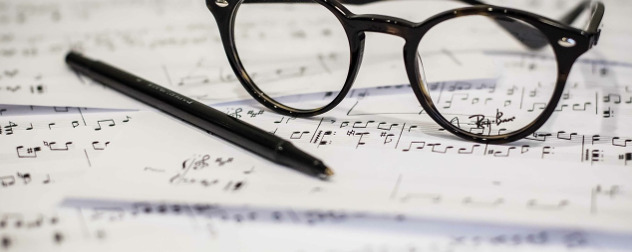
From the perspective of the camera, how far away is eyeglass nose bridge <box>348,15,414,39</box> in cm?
62

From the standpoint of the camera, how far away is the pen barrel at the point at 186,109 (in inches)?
23.2

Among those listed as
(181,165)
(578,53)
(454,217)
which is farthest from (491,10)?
(181,165)

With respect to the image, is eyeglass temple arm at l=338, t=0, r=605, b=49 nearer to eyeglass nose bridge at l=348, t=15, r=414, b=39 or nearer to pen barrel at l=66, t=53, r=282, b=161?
eyeglass nose bridge at l=348, t=15, r=414, b=39

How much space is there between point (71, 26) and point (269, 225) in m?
0.59

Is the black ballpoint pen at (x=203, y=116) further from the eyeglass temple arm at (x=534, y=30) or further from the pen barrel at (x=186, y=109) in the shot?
the eyeglass temple arm at (x=534, y=30)

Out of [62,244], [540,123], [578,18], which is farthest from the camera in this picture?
[578,18]

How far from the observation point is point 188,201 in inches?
20.8

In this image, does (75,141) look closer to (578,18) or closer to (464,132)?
(464,132)

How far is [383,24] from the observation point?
626 mm

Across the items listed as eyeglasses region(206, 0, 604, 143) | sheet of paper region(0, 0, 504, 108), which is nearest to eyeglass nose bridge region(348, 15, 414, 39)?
eyeglasses region(206, 0, 604, 143)

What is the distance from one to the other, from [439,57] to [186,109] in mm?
311

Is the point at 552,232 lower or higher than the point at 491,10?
lower

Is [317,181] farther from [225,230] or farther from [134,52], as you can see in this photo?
[134,52]

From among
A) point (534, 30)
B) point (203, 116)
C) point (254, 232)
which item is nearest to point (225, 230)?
point (254, 232)
